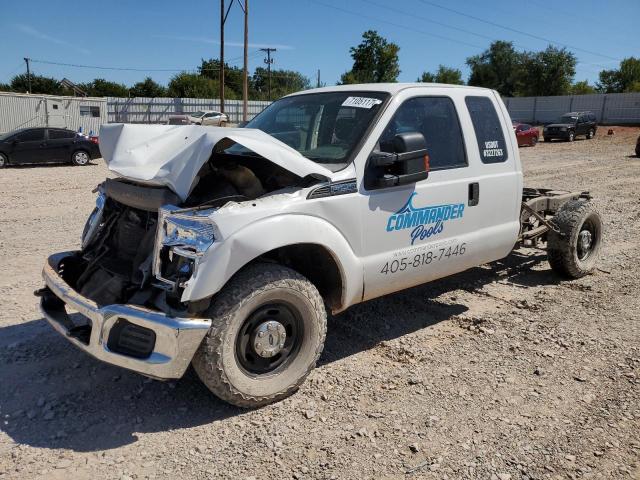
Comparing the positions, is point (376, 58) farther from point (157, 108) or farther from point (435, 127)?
point (435, 127)

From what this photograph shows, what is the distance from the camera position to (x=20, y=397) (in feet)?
11.8

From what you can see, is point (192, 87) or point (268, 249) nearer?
point (268, 249)

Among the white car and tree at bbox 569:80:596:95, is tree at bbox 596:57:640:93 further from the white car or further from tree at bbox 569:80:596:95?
the white car

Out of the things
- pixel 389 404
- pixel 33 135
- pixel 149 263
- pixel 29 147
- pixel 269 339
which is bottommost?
pixel 389 404

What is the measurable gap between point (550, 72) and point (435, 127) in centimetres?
6894

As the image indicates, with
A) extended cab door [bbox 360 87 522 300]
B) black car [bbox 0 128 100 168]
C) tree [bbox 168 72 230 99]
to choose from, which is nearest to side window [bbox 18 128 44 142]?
black car [bbox 0 128 100 168]

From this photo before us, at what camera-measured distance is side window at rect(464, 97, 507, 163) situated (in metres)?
4.87

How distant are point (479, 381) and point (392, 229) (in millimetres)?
1262

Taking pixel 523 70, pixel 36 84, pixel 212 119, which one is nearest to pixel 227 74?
pixel 36 84

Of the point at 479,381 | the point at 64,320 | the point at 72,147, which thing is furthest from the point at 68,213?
the point at 72,147

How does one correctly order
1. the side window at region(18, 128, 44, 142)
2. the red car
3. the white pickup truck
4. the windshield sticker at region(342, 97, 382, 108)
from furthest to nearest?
the red car → the side window at region(18, 128, 44, 142) → the windshield sticker at region(342, 97, 382, 108) → the white pickup truck

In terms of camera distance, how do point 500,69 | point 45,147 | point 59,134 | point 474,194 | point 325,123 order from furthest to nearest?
point 500,69 < point 59,134 < point 45,147 < point 474,194 < point 325,123

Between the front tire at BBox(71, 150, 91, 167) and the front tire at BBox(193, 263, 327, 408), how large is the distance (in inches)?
705

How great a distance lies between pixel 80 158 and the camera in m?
19.3
